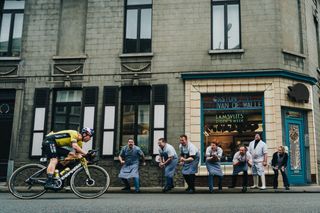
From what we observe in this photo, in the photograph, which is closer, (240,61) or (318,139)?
(240,61)

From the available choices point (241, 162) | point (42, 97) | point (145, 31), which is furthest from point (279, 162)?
point (42, 97)

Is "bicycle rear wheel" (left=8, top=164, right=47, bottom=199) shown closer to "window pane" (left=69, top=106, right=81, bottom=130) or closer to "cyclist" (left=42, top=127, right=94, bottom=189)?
"cyclist" (left=42, top=127, right=94, bottom=189)

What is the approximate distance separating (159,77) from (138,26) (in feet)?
8.17

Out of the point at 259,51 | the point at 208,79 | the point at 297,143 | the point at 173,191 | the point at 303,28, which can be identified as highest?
the point at 303,28

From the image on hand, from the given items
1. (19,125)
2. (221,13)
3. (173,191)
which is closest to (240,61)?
(221,13)

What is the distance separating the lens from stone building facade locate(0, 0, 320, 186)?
A: 49.5 feet

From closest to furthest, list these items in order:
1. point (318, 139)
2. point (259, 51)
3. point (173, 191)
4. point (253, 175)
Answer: point (173, 191), point (253, 175), point (259, 51), point (318, 139)

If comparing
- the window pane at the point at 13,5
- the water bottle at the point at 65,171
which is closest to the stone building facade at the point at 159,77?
the window pane at the point at 13,5

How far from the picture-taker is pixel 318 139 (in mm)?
16312

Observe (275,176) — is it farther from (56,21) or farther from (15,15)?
(15,15)

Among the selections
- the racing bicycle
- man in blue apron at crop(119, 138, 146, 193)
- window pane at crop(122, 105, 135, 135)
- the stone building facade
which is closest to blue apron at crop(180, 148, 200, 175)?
man in blue apron at crop(119, 138, 146, 193)

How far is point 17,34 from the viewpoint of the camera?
16.9 meters

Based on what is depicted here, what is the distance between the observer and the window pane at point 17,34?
661 inches

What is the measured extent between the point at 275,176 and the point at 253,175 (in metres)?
0.73
